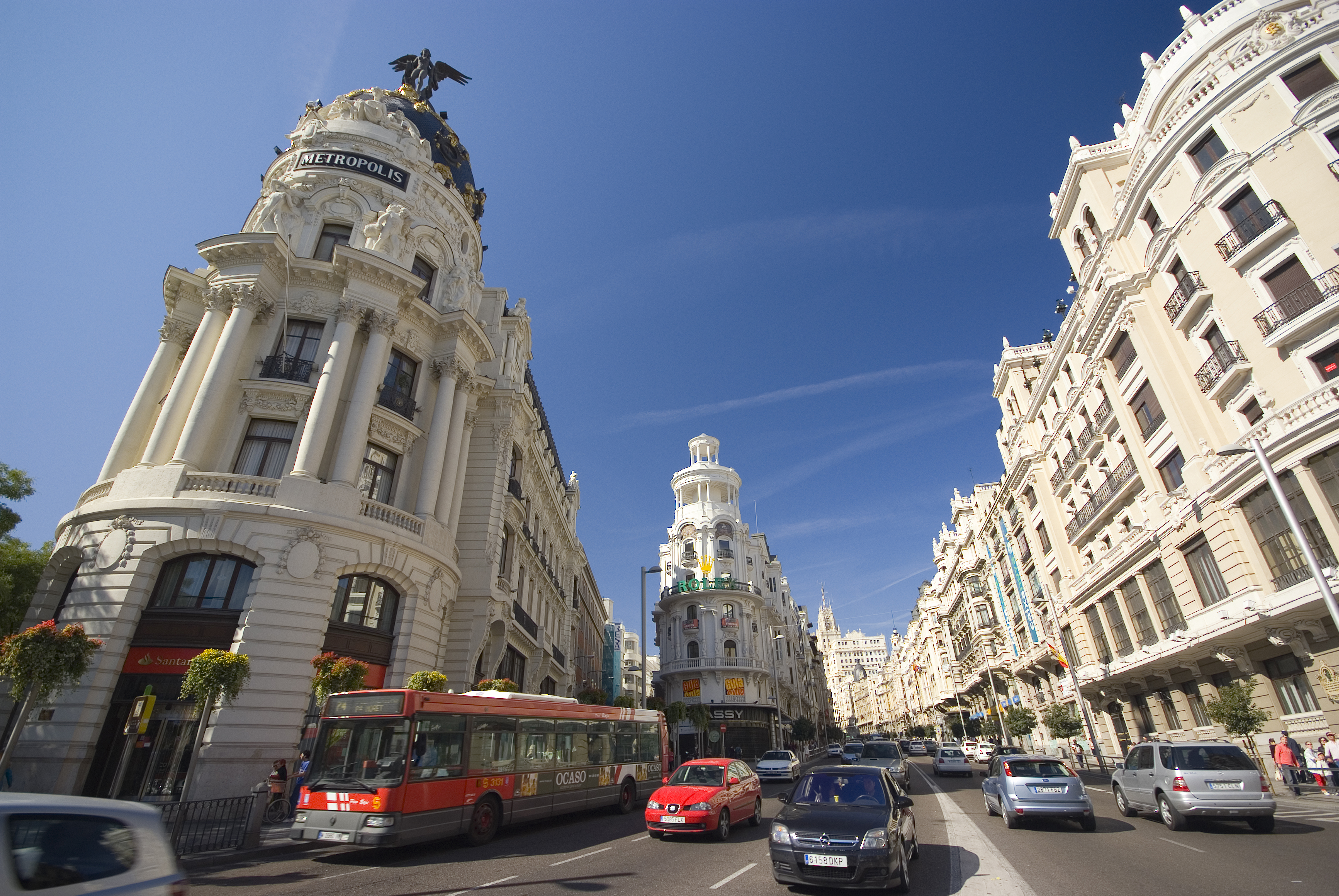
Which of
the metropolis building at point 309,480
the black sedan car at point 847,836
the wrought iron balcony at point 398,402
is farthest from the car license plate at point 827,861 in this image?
the wrought iron balcony at point 398,402

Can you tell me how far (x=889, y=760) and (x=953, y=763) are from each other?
9.26m

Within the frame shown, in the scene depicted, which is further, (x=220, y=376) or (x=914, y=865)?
(x=220, y=376)

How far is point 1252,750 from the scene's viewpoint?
68.8 feet

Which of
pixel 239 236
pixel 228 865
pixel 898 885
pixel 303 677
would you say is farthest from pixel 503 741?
pixel 239 236

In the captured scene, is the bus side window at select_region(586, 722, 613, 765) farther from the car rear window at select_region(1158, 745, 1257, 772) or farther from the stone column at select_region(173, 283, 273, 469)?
the stone column at select_region(173, 283, 273, 469)

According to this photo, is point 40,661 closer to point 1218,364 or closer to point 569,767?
point 569,767

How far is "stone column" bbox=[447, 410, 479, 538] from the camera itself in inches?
976

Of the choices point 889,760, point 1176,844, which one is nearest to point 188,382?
point 1176,844

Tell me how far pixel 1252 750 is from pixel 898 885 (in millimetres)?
21741

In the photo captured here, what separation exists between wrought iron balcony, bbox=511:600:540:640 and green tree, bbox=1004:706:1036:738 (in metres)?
33.2

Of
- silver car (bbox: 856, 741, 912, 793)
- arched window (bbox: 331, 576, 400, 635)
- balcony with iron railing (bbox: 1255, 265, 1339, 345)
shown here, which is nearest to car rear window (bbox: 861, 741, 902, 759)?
silver car (bbox: 856, 741, 912, 793)

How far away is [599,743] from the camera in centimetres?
1819

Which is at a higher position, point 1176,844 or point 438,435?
point 438,435

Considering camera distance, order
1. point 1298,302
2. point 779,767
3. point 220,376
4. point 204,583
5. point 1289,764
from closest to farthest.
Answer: point 1289,764, point 204,583, point 1298,302, point 220,376, point 779,767
